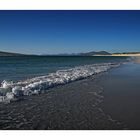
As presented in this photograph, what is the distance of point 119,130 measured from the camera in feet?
21.5

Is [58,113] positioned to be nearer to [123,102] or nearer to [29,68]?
[123,102]

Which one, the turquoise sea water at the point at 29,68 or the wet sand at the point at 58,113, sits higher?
the turquoise sea water at the point at 29,68

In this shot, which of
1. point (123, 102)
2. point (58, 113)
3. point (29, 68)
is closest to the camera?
point (58, 113)

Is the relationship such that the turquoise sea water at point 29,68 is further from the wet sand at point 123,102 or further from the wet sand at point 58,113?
the wet sand at point 58,113

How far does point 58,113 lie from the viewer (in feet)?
24.9

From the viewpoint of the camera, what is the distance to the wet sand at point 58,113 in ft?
22.3

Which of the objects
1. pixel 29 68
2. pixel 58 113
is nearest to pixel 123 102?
pixel 58 113

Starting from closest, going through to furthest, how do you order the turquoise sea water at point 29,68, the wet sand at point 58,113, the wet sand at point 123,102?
the wet sand at point 58,113, the wet sand at point 123,102, the turquoise sea water at point 29,68

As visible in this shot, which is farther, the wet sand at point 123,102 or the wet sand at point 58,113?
the wet sand at point 123,102

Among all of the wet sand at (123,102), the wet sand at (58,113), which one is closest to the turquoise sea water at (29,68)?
the wet sand at (123,102)

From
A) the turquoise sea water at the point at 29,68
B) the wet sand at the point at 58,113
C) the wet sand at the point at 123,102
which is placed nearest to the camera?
the wet sand at the point at 58,113

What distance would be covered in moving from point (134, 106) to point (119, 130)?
1.82 meters
